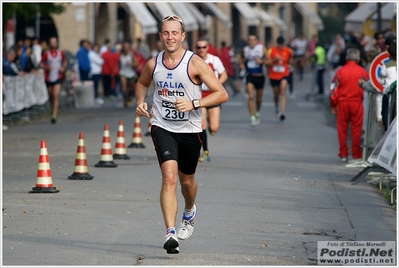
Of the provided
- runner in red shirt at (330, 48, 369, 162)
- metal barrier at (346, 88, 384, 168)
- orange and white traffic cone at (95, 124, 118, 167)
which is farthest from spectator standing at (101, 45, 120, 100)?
metal barrier at (346, 88, 384, 168)

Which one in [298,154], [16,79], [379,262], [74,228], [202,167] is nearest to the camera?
[379,262]

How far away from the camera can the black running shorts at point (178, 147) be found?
7633 mm

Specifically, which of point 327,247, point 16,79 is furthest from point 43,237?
point 16,79

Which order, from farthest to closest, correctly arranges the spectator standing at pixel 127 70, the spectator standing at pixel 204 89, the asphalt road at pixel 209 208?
the spectator standing at pixel 127 70 → the spectator standing at pixel 204 89 → the asphalt road at pixel 209 208

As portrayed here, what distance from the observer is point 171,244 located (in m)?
7.23

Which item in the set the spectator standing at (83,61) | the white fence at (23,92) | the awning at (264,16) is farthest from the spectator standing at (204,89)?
the awning at (264,16)

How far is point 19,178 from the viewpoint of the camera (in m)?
12.5

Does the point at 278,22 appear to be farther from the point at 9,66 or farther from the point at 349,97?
the point at 349,97

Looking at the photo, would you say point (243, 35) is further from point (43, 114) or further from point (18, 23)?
point (43, 114)

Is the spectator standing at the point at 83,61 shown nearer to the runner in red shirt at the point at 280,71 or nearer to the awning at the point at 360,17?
the awning at the point at 360,17

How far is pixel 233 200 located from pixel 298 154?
17.2ft

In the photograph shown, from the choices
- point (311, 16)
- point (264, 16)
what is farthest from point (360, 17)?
point (311, 16)

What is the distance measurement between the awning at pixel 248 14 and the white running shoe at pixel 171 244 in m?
52.1

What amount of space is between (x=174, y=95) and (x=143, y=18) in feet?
102
